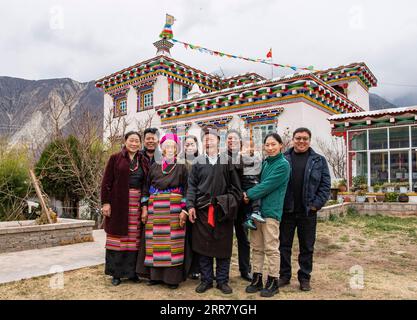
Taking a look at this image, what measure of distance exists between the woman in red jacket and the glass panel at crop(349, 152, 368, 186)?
10.5m

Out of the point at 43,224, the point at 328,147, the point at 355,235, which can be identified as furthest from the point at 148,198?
the point at 328,147

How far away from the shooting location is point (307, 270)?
12.7 ft

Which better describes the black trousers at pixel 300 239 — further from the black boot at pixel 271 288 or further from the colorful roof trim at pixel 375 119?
the colorful roof trim at pixel 375 119

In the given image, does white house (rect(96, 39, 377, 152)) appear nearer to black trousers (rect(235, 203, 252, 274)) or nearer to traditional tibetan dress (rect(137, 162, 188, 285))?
traditional tibetan dress (rect(137, 162, 188, 285))

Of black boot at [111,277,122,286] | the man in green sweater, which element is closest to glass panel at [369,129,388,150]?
the man in green sweater

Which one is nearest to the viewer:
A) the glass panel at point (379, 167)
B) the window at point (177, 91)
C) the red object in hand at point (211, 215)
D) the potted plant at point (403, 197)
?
the red object in hand at point (211, 215)

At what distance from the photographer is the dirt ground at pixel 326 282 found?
3662 mm

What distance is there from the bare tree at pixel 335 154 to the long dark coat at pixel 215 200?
1074 cm

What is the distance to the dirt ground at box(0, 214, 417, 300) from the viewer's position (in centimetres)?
366

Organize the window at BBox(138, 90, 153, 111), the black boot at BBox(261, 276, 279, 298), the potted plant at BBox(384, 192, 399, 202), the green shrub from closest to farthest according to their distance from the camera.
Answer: the black boot at BBox(261, 276, 279, 298) < the green shrub < the potted plant at BBox(384, 192, 399, 202) < the window at BBox(138, 90, 153, 111)

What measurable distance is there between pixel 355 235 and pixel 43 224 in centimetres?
640

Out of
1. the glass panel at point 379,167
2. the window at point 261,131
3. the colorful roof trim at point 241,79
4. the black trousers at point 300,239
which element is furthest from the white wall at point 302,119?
the black trousers at point 300,239

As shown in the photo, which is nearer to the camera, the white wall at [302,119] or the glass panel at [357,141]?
the white wall at [302,119]

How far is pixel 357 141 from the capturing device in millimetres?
12852
